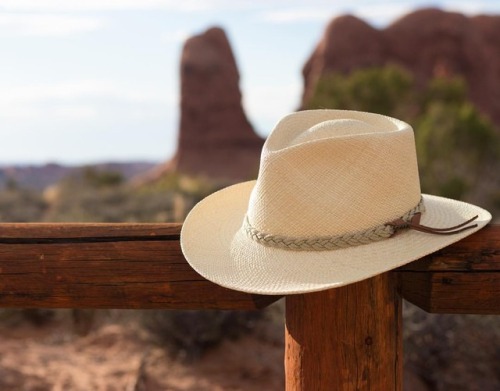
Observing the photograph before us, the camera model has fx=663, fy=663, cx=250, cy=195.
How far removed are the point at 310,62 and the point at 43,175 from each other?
48.6 ft

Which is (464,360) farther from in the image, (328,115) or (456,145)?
(456,145)

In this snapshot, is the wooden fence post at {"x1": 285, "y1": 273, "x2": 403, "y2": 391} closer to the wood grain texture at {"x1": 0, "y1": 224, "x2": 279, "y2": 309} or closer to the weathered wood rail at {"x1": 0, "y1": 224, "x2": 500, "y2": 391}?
the weathered wood rail at {"x1": 0, "y1": 224, "x2": 500, "y2": 391}

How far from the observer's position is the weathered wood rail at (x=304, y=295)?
61.9 inches

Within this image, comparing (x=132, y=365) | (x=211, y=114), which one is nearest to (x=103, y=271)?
(x=132, y=365)

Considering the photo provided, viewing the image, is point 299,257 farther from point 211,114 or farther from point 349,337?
point 211,114

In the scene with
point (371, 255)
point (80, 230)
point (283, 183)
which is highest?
point (283, 183)

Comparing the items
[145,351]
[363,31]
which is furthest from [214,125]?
[145,351]

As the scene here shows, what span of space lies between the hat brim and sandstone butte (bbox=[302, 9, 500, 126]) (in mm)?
30974

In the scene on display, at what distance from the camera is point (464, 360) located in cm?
438

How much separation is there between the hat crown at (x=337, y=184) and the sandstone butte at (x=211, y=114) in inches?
1245

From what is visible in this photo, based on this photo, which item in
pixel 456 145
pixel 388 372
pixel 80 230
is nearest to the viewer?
pixel 388 372

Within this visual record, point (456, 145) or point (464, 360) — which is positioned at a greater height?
point (464, 360)

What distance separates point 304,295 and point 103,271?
61 cm

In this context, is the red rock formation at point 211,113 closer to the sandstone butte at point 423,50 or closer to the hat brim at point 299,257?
the sandstone butte at point 423,50
